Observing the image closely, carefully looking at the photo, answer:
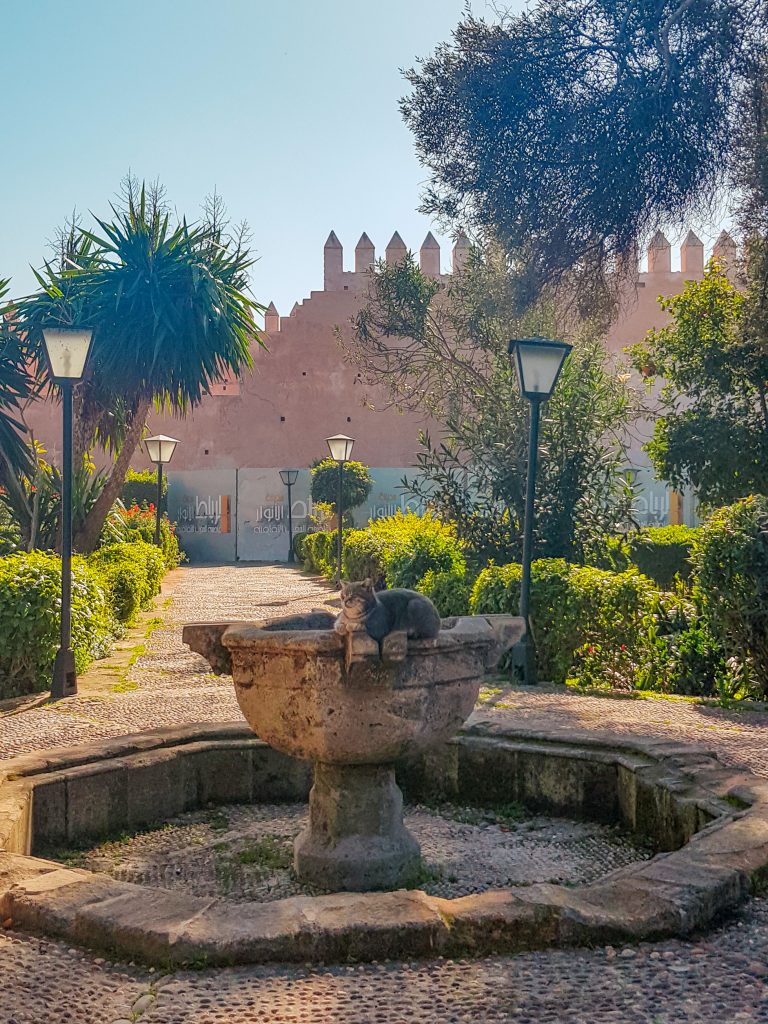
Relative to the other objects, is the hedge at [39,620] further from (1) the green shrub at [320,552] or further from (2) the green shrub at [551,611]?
(1) the green shrub at [320,552]

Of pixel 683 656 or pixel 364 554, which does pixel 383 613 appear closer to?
pixel 683 656

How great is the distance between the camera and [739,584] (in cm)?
692

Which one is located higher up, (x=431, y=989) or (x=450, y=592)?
(x=450, y=592)

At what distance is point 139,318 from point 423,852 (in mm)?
12788

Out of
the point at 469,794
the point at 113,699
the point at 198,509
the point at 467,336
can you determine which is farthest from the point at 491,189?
the point at 198,509

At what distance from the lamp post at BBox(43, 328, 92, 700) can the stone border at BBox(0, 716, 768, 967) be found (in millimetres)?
2488

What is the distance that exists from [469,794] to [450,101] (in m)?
8.62

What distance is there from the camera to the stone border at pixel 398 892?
2.56 meters

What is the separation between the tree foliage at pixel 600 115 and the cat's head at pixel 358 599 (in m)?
7.74

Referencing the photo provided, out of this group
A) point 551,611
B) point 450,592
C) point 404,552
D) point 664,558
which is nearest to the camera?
point 551,611

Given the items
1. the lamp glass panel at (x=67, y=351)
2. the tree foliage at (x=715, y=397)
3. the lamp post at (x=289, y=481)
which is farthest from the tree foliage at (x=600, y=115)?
the lamp post at (x=289, y=481)

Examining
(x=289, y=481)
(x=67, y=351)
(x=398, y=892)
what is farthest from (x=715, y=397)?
(x=289, y=481)

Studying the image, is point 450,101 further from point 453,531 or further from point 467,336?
point 453,531

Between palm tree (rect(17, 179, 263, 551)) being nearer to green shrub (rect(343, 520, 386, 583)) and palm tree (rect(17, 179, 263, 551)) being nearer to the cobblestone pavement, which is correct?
green shrub (rect(343, 520, 386, 583))
